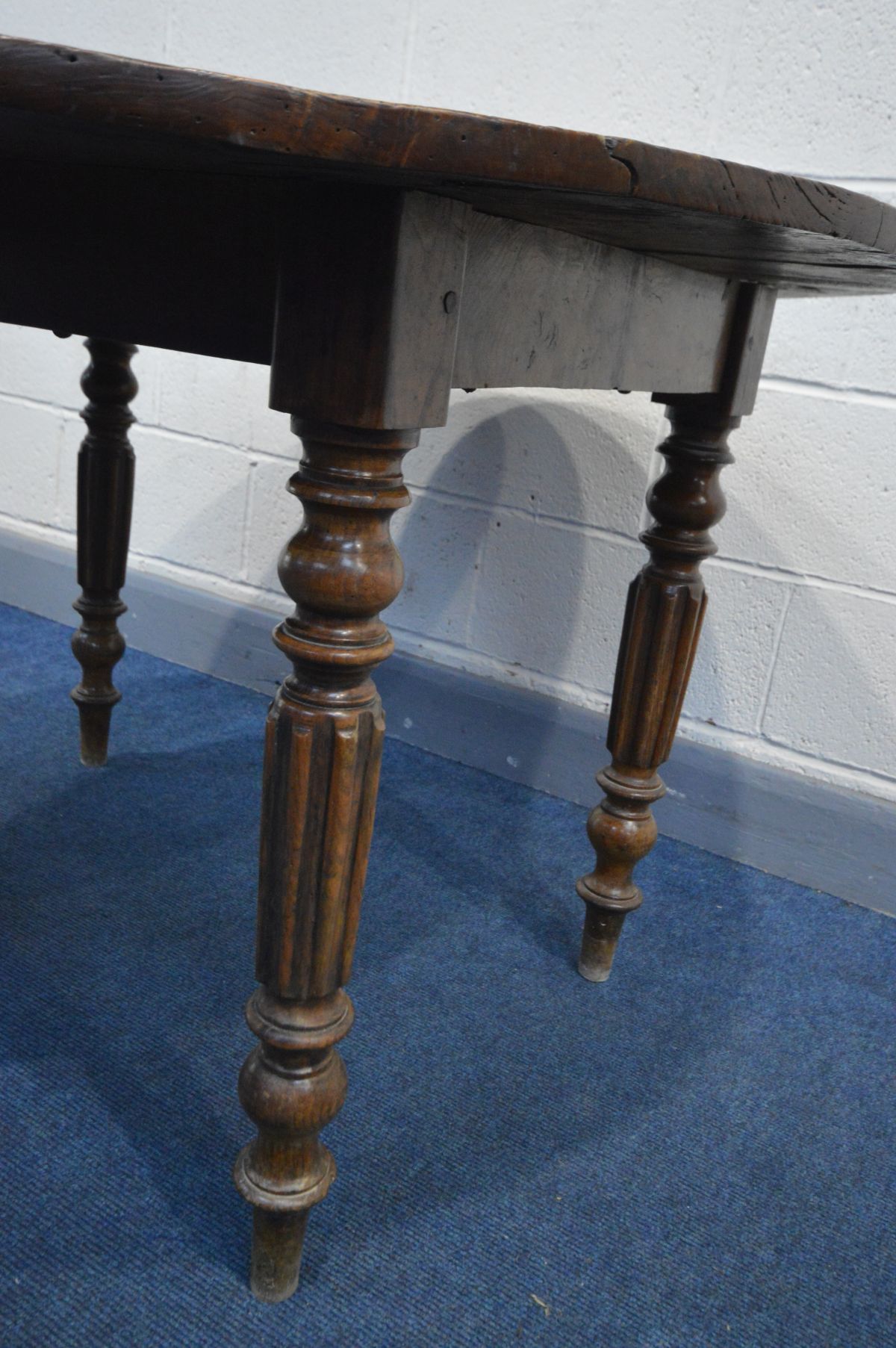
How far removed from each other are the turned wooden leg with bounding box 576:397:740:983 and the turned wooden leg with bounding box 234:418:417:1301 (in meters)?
0.44

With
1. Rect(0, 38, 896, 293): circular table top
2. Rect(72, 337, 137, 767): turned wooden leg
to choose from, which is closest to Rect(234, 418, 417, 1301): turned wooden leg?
Rect(0, 38, 896, 293): circular table top

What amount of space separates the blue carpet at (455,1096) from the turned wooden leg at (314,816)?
95 millimetres

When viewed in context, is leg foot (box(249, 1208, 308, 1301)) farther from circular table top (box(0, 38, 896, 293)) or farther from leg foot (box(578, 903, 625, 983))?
circular table top (box(0, 38, 896, 293))

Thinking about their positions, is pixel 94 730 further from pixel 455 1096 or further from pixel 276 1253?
pixel 276 1253

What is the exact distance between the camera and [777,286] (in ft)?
3.08

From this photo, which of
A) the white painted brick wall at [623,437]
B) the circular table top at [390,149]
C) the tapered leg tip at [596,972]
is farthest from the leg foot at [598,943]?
the circular table top at [390,149]

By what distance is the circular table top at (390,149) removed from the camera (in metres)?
0.40

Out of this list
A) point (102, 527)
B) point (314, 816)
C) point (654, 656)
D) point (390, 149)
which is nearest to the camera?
point (390, 149)

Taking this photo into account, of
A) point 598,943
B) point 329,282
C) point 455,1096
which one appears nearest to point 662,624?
point 598,943

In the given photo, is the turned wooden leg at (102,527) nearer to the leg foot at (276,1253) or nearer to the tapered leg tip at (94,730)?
the tapered leg tip at (94,730)

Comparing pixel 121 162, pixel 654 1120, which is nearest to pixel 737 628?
pixel 654 1120

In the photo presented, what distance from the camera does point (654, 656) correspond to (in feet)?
3.26

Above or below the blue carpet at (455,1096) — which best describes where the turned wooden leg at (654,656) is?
above

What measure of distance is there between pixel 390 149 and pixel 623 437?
102 cm
